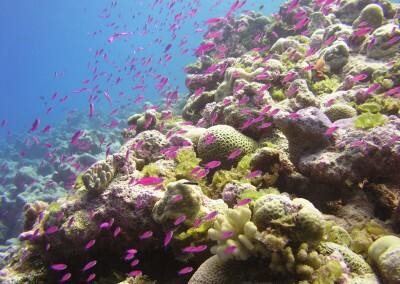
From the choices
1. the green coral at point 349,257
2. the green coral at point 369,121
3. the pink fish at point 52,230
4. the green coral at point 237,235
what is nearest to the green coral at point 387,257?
the green coral at point 349,257

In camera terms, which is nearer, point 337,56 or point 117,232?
point 117,232

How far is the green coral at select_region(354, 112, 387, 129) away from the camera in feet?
16.7

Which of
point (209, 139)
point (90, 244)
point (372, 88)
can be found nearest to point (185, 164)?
point (209, 139)

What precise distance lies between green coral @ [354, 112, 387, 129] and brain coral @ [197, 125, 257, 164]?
2109 millimetres

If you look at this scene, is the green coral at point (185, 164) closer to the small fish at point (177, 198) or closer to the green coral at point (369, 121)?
the small fish at point (177, 198)

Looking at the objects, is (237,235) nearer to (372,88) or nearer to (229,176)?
(229,176)

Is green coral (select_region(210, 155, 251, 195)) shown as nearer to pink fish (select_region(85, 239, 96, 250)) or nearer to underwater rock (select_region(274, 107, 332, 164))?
underwater rock (select_region(274, 107, 332, 164))

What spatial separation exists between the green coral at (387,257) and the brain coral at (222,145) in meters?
3.06

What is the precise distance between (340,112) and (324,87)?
100 inches

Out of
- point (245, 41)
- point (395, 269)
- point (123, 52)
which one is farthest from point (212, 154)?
point (123, 52)

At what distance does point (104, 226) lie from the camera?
4.74 metres

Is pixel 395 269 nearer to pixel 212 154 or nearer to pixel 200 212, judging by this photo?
pixel 200 212

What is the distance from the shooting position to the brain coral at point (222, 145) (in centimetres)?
625

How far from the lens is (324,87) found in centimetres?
883
